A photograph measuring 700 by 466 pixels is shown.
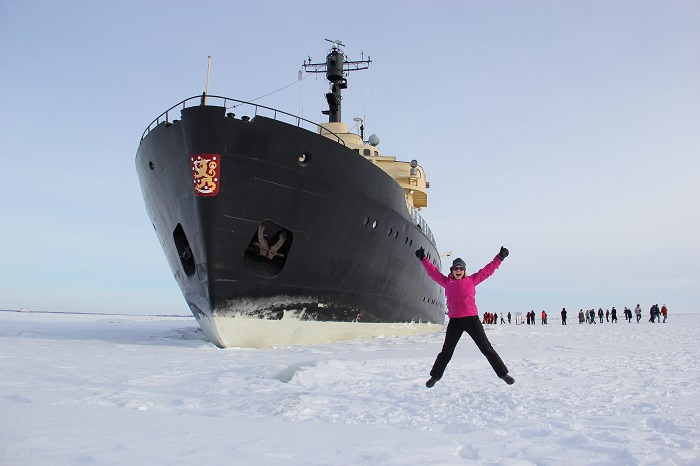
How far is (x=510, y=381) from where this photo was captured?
5211 millimetres

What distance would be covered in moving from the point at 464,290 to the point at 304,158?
6.26 meters

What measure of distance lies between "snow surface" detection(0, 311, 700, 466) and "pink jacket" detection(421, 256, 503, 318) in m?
0.86

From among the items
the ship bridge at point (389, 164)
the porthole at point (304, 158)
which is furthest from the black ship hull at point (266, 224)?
the ship bridge at point (389, 164)

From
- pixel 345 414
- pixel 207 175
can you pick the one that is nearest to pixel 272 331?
pixel 207 175

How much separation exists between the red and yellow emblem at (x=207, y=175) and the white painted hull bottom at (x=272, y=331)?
2.70 metres

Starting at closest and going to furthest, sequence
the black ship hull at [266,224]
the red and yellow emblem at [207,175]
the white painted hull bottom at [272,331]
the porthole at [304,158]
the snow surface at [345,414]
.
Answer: the snow surface at [345,414]
the red and yellow emblem at [207,175]
the black ship hull at [266,224]
the white painted hull bottom at [272,331]
the porthole at [304,158]

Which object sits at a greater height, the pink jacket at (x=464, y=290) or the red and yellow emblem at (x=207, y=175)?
the red and yellow emblem at (x=207, y=175)

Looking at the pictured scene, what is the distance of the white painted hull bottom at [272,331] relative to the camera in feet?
33.5

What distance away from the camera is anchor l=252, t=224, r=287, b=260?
33.6 feet

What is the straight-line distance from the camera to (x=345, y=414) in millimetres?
4145

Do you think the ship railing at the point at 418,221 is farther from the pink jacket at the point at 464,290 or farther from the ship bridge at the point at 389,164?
the pink jacket at the point at 464,290

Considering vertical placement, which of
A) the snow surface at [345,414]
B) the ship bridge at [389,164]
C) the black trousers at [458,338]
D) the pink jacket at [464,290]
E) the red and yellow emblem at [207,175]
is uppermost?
the ship bridge at [389,164]

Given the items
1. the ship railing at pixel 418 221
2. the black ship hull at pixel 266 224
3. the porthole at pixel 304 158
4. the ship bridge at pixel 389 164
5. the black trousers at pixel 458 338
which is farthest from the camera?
the ship bridge at pixel 389 164

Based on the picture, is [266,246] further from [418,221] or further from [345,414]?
[418,221]
